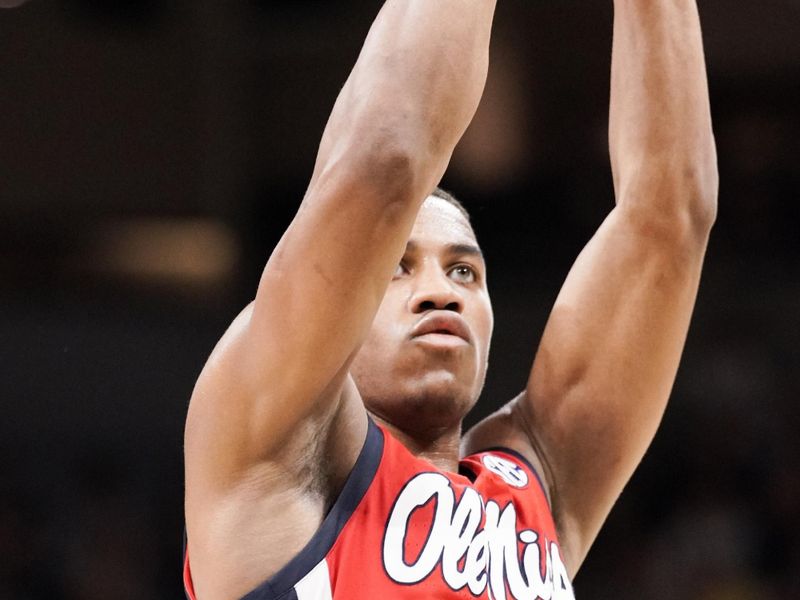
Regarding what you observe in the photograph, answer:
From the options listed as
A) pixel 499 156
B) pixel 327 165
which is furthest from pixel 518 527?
pixel 499 156

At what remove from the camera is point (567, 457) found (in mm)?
2229

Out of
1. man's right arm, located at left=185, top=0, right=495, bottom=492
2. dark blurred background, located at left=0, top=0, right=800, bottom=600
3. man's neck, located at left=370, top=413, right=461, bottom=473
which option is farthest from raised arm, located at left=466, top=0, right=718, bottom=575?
dark blurred background, located at left=0, top=0, right=800, bottom=600

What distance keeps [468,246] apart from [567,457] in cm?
44

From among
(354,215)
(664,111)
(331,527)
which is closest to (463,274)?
(664,111)

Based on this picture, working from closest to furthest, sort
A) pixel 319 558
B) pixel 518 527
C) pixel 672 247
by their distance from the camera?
pixel 319 558, pixel 518 527, pixel 672 247

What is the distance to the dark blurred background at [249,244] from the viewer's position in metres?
4.95

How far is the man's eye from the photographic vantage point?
7.13 feet

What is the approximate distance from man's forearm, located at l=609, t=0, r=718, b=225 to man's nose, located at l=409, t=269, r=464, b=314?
15.9 inches

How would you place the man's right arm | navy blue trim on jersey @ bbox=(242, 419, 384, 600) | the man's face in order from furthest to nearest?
the man's face, navy blue trim on jersey @ bbox=(242, 419, 384, 600), the man's right arm

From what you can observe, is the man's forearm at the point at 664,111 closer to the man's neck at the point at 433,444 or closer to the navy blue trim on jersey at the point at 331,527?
the man's neck at the point at 433,444

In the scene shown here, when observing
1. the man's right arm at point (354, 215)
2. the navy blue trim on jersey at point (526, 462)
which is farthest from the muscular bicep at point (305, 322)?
the navy blue trim on jersey at point (526, 462)

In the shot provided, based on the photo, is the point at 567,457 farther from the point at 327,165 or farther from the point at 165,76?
the point at 165,76

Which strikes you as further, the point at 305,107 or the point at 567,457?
the point at 305,107

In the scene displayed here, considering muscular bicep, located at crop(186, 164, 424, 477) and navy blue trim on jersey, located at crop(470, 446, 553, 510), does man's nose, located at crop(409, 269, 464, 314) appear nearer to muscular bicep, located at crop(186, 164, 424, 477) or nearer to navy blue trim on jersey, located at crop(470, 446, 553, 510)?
navy blue trim on jersey, located at crop(470, 446, 553, 510)
